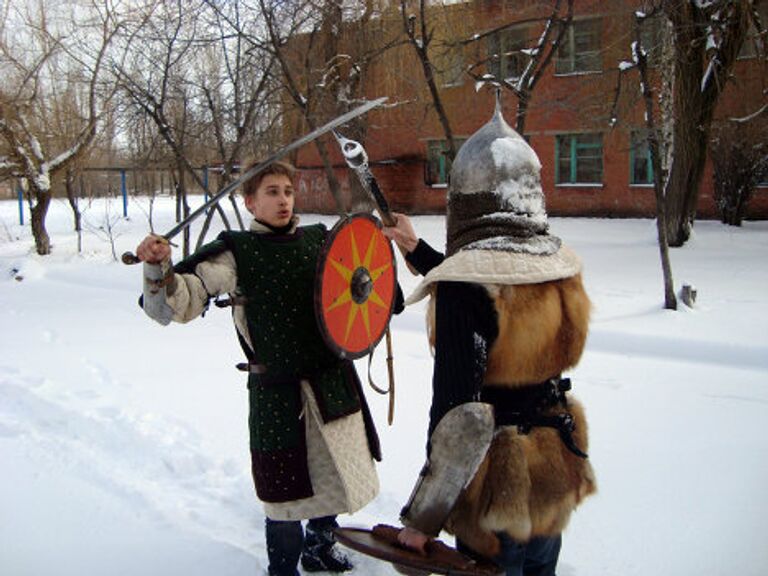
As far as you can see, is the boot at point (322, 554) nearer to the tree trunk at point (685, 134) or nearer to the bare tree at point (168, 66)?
the bare tree at point (168, 66)

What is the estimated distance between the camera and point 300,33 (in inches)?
405

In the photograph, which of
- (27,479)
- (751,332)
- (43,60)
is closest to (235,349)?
(27,479)

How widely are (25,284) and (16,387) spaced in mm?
6388

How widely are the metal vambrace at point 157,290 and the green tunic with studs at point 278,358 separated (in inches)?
6.4

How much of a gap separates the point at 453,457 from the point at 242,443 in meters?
2.52

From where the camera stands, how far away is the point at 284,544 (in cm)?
225

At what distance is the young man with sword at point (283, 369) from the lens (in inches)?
84.9

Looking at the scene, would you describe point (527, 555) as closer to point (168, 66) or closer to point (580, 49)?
point (168, 66)

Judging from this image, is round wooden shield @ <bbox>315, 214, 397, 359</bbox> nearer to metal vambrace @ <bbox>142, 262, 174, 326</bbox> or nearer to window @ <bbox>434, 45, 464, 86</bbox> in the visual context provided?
metal vambrace @ <bbox>142, 262, 174, 326</bbox>

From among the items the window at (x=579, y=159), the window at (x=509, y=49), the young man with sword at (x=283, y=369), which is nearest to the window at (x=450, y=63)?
the window at (x=509, y=49)

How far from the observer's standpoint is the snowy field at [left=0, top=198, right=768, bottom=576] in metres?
2.65

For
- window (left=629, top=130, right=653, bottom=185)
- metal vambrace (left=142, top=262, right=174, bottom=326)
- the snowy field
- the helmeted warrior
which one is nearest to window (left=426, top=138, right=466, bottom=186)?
window (left=629, top=130, right=653, bottom=185)

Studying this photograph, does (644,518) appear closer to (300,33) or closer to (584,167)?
(300,33)

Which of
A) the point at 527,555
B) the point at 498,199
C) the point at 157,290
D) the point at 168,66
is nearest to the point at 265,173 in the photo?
the point at 157,290
